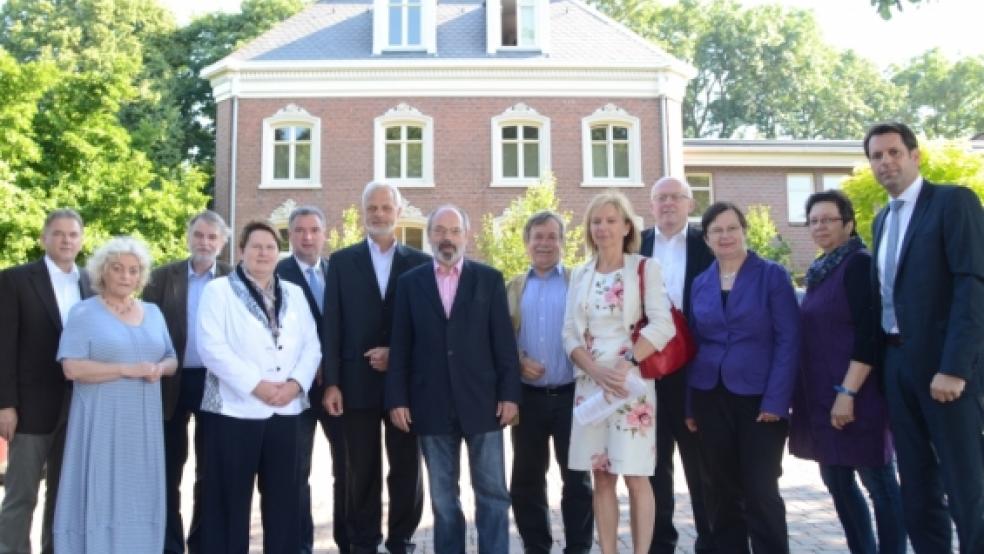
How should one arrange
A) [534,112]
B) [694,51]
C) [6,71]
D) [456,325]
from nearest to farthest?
[456,325] < [6,71] < [534,112] < [694,51]

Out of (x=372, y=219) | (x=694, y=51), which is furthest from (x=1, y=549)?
(x=694, y=51)

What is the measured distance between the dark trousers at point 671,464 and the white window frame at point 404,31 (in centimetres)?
1718

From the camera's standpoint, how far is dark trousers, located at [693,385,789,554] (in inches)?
171

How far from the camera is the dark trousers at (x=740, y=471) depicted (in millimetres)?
4352

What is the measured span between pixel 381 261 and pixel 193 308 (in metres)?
1.31

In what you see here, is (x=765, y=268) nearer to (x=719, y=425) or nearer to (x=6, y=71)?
(x=719, y=425)

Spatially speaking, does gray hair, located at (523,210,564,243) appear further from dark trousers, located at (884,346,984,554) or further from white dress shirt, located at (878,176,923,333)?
dark trousers, located at (884,346,984,554)

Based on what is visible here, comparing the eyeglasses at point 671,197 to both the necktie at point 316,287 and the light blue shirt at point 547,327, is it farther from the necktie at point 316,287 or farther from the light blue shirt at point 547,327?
the necktie at point 316,287

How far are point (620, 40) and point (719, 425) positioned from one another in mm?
18114

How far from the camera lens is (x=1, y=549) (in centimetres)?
479

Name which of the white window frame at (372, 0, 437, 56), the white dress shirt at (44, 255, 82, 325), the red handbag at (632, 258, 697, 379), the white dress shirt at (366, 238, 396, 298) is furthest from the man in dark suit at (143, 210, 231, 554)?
the white window frame at (372, 0, 437, 56)

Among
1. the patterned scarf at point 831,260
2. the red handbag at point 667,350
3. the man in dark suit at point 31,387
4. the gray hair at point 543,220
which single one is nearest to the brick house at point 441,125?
the gray hair at point 543,220

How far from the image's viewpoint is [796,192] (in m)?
24.2

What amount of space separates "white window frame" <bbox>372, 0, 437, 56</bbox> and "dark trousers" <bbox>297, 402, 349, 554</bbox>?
16.7 m
